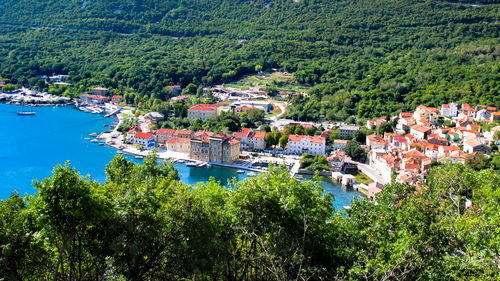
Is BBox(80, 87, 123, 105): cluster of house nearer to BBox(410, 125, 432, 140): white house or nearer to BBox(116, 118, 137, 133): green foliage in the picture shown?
BBox(116, 118, 137, 133): green foliage

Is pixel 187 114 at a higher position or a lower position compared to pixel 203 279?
lower

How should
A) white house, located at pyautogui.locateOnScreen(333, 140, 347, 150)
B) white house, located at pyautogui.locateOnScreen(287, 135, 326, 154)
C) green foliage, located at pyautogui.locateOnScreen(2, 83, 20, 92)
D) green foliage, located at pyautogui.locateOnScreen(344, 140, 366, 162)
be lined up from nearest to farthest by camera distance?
green foliage, located at pyautogui.locateOnScreen(344, 140, 366, 162) → white house, located at pyautogui.locateOnScreen(287, 135, 326, 154) → white house, located at pyautogui.locateOnScreen(333, 140, 347, 150) → green foliage, located at pyautogui.locateOnScreen(2, 83, 20, 92)

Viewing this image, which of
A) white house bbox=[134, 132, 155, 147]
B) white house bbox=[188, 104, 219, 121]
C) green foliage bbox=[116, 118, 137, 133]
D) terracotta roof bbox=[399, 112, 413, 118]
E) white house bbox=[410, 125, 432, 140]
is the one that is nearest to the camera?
white house bbox=[410, 125, 432, 140]

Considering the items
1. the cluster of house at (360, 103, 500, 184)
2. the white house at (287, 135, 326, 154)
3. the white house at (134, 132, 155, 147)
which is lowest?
the white house at (134, 132, 155, 147)

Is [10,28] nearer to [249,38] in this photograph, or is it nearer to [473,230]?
[249,38]

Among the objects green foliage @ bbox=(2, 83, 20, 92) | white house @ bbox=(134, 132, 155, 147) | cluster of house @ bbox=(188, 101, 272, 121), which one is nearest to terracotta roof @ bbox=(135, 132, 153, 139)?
white house @ bbox=(134, 132, 155, 147)

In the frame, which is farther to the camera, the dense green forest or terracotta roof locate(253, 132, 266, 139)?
terracotta roof locate(253, 132, 266, 139)

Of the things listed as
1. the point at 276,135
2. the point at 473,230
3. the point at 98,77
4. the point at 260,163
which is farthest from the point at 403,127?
the point at 98,77
